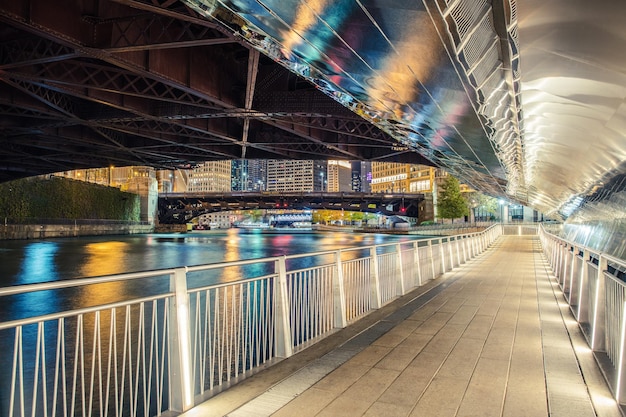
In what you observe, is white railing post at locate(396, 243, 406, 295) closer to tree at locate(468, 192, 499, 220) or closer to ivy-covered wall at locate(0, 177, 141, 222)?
ivy-covered wall at locate(0, 177, 141, 222)

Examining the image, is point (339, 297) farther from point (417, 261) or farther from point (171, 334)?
point (417, 261)

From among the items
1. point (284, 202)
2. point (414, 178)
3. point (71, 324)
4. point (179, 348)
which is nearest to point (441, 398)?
point (179, 348)

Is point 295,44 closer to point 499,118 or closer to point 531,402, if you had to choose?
point 499,118

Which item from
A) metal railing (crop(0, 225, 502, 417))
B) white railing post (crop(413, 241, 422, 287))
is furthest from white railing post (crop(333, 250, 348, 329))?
white railing post (crop(413, 241, 422, 287))

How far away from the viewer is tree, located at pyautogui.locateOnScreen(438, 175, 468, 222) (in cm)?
7956

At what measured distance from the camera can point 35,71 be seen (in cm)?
1938

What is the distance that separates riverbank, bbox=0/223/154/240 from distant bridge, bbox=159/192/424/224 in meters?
22.2

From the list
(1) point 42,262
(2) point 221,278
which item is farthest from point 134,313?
(1) point 42,262

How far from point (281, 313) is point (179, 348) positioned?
200 centimetres

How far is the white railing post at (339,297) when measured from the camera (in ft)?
26.8

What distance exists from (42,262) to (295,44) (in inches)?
951

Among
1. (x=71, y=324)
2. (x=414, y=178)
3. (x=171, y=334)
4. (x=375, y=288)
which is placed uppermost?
(x=414, y=178)

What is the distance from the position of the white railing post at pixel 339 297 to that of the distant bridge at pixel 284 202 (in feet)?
274

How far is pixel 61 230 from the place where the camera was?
200ft
